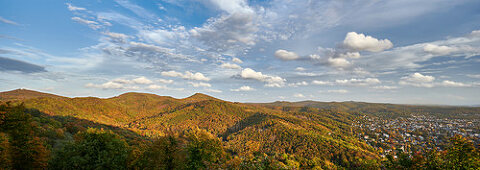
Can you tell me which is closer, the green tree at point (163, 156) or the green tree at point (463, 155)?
the green tree at point (463, 155)

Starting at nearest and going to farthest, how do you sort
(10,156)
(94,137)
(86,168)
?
(10,156), (86,168), (94,137)

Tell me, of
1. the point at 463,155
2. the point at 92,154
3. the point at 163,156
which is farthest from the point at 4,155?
the point at 463,155

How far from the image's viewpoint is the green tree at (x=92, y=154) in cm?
1998

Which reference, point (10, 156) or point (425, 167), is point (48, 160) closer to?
point (10, 156)

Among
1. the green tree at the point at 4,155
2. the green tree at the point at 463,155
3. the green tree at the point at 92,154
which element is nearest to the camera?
the green tree at the point at 4,155

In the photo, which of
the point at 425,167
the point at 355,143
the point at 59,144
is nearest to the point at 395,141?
the point at 355,143

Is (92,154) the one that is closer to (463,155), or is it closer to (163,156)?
(163,156)

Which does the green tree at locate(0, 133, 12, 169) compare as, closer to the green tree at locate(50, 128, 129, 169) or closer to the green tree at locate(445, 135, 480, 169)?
the green tree at locate(50, 128, 129, 169)

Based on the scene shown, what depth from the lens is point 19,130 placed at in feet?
67.4

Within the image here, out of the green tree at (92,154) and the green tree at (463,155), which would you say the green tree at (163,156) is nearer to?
the green tree at (92,154)

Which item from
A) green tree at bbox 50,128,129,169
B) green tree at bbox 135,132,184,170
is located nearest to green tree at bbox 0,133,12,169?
green tree at bbox 50,128,129,169

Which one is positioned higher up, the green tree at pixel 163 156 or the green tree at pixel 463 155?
the green tree at pixel 463 155

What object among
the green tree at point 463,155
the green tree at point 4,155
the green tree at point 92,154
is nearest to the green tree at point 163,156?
the green tree at point 92,154

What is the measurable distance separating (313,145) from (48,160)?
19251cm
